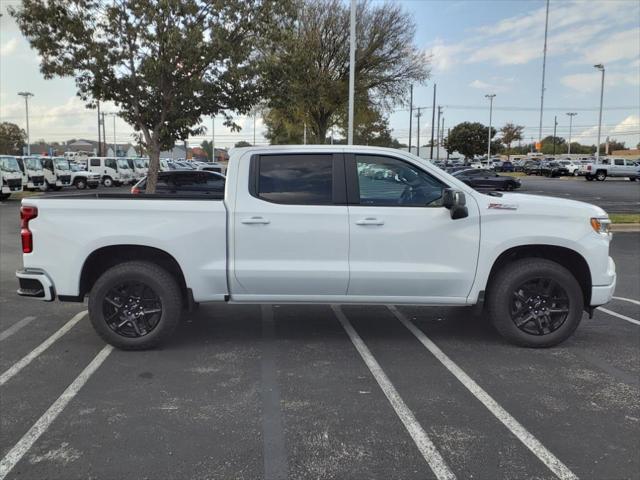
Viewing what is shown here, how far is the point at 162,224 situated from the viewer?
4.93 meters

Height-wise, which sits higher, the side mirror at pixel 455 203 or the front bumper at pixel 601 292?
the side mirror at pixel 455 203

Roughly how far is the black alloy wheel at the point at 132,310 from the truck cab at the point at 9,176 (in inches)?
898

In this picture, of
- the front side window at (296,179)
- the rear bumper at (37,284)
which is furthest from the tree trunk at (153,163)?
the front side window at (296,179)

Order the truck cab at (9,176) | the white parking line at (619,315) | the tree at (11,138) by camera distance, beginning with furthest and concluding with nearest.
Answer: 1. the tree at (11,138)
2. the truck cab at (9,176)
3. the white parking line at (619,315)

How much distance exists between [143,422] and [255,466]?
0.99 meters

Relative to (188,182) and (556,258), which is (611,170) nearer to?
(188,182)

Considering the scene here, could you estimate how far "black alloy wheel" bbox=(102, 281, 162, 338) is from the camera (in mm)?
5082

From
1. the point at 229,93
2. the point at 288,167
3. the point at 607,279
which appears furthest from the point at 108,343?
the point at 229,93

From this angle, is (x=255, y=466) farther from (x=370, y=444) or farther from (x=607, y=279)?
(x=607, y=279)

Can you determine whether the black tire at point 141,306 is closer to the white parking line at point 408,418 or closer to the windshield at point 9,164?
the white parking line at point 408,418

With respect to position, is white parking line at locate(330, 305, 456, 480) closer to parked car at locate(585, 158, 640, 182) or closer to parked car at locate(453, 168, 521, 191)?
parked car at locate(453, 168, 521, 191)

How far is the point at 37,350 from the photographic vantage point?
5.18m

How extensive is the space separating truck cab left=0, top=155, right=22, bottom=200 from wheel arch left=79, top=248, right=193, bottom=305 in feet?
73.8

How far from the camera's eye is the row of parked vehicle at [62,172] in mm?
25312
